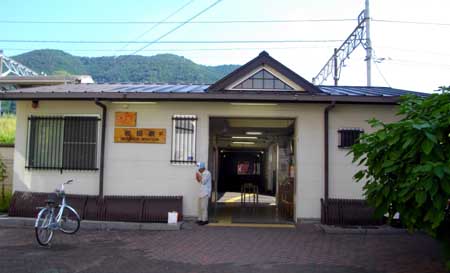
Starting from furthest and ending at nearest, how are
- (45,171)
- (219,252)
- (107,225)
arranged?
(45,171)
(107,225)
(219,252)

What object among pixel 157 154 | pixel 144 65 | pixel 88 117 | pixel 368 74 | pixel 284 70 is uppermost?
pixel 144 65

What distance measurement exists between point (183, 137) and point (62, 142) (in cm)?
329

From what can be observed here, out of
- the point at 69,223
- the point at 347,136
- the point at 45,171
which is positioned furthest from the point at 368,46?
the point at 69,223

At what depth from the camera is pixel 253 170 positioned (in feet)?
86.5

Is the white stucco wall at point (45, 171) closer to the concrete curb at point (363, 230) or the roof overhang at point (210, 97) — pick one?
the roof overhang at point (210, 97)

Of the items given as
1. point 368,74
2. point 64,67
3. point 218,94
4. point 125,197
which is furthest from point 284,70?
point 64,67

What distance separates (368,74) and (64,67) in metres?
30.4

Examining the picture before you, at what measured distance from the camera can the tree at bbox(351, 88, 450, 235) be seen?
4.87 m

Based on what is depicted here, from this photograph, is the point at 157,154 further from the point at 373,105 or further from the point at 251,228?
the point at 373,105

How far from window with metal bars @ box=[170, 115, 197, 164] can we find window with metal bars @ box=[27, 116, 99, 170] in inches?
83.3

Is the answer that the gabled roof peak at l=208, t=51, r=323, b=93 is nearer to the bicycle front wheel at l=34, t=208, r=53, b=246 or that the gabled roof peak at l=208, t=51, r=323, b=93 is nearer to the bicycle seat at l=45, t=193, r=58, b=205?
the bicycle seat at l=45, t=193, r=58, b=205

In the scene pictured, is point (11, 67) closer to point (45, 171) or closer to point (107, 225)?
point (45, 171)

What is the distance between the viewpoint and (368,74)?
74.1ft

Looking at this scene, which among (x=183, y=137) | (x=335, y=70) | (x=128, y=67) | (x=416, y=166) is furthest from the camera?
(x=128, y=67)
